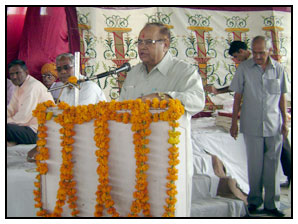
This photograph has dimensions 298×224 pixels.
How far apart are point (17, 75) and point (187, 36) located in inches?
87.5

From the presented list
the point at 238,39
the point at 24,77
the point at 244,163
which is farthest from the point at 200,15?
the point at 24,77

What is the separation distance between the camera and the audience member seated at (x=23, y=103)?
354 cm

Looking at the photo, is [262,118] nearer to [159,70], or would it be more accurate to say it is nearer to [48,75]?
[159,70]

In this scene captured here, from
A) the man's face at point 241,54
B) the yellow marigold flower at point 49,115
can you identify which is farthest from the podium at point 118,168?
the man's face at point 241,54

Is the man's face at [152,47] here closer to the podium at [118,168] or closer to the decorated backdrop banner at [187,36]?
the podium at [118,168]

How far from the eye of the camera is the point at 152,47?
2291mm

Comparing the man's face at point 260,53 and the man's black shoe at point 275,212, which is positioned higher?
the man's face at point 260,53

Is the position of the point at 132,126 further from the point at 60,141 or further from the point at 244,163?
the point at 244,163

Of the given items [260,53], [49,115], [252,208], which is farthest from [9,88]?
[252,208]

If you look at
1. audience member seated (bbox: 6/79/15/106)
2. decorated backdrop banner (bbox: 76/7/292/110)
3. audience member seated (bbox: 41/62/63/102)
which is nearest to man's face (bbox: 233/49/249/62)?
decorated backdrop banner (bbox: 76/7/292/110)

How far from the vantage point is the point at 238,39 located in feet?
15.3

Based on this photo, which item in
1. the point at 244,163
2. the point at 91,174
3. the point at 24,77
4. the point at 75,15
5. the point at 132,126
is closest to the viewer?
the point at 132,126

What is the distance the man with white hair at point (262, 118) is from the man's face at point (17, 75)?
7.83ft

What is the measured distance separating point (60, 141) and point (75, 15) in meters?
2.60
